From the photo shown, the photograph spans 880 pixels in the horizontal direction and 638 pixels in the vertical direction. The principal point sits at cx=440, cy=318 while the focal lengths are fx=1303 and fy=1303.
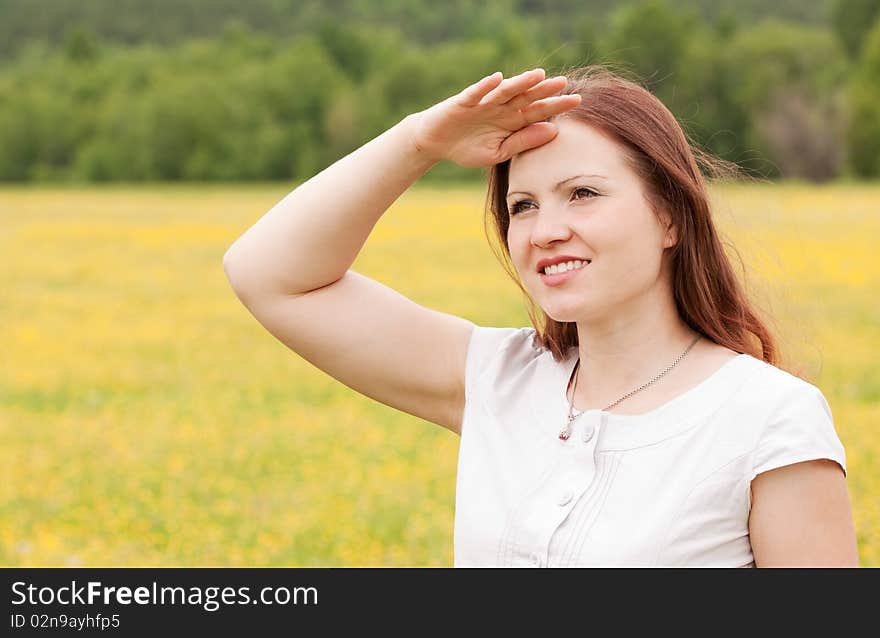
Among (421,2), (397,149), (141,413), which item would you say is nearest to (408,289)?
(141,413)

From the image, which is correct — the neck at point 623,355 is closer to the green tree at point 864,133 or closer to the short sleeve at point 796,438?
the short sleeve at point 796,438

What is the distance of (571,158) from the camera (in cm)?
210

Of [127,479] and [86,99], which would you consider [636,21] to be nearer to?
[86,99]

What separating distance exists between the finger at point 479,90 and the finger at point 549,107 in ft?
0.21

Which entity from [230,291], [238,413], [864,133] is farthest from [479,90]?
[864,133]

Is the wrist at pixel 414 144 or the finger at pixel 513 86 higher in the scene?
the wrist at pixel 414 144

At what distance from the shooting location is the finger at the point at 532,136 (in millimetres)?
2109

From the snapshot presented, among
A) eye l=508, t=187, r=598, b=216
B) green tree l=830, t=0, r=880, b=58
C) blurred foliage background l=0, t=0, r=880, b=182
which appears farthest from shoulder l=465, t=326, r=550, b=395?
green tree l=830, t=0, r=880, b=58

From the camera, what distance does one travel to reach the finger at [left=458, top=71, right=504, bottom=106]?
6.95 ft

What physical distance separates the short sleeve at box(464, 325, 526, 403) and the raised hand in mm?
313

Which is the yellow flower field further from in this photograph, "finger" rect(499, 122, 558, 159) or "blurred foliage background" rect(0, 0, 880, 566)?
"finger" rect(499, 122, 558, 159)

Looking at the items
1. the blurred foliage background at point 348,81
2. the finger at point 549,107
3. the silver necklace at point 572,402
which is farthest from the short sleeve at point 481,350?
the blurred foliage background at point 348,81

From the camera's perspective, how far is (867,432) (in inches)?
345

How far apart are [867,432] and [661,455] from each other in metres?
7.27
